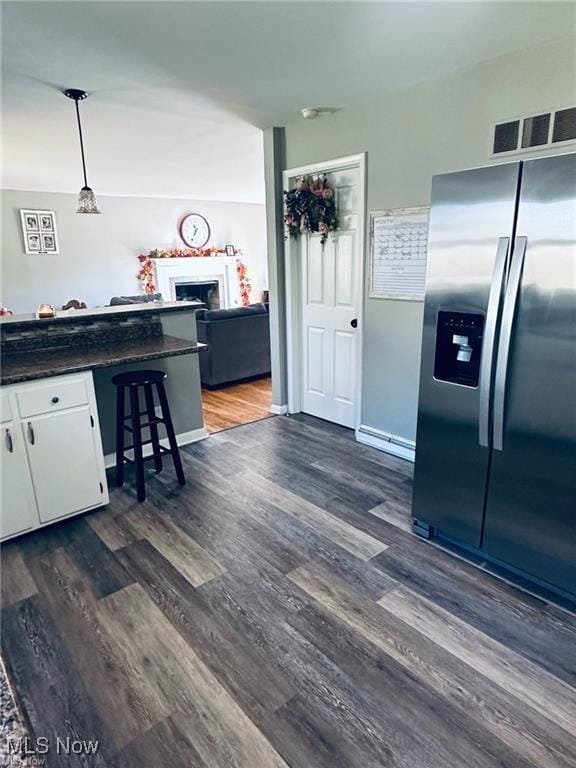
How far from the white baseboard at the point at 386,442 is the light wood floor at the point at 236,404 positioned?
1071mm

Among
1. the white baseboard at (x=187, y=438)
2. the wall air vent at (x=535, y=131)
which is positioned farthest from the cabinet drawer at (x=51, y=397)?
the wall air vent at (x=535, y=131)

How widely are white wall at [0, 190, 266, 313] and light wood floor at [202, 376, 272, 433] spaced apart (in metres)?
3.34

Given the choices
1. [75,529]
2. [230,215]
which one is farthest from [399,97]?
[230,215]

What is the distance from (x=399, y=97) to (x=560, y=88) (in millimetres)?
1032

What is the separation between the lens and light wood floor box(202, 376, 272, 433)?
4367 millimetres

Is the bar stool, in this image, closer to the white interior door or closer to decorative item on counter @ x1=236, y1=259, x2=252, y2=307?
the white interior door

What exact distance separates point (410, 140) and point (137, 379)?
241cm

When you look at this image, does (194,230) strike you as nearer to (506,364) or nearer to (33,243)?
(33,243)

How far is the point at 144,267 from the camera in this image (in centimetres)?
775

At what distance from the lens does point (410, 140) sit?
302 centimetres

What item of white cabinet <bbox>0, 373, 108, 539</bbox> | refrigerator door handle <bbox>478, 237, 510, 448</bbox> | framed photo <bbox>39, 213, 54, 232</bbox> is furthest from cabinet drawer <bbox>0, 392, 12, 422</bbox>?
framed photo <bbox>39, 213, 54, 232</bbox>

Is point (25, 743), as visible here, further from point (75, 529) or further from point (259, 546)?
point (75, 529)

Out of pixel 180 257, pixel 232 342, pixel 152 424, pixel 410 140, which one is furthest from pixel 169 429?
pixel 180 257

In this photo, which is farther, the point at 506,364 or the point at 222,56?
the point at 222,56
